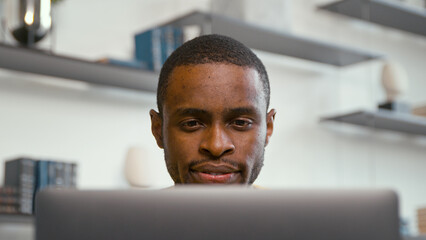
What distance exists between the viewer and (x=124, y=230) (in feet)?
1.93

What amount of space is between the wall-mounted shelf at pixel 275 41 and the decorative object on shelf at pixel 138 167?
0.58 meters

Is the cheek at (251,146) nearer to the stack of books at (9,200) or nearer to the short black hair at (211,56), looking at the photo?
the short black hair at (211,56)

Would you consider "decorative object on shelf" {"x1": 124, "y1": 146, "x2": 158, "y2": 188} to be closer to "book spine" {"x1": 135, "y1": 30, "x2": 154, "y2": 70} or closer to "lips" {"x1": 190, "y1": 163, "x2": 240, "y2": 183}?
"book spine" {"x1": 135, "y1": 30, "x2": 154, "y2": 70}

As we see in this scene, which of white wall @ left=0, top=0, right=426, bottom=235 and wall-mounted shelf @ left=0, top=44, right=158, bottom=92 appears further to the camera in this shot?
white wall @ left=0, top=0, right=426, bottom=235

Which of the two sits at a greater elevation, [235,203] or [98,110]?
[98,110]

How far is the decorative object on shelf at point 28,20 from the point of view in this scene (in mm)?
2475

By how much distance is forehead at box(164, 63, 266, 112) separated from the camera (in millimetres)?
1153

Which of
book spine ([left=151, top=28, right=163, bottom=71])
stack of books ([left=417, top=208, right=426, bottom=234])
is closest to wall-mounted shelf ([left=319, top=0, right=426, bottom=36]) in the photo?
stack of books ([left=417, top=208, right=426, bottom=234])

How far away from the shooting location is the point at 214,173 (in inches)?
45.9

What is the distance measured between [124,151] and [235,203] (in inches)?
92.8

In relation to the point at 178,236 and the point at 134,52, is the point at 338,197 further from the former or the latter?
A: the point at 134,52

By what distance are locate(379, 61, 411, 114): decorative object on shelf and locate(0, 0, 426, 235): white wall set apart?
17 cm

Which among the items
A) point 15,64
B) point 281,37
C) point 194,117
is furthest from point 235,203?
point 281,37

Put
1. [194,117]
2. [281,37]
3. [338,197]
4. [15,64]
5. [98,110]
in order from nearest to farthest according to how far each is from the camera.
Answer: [338,197], [194,117], [15,64], [98,110], [281,37]
